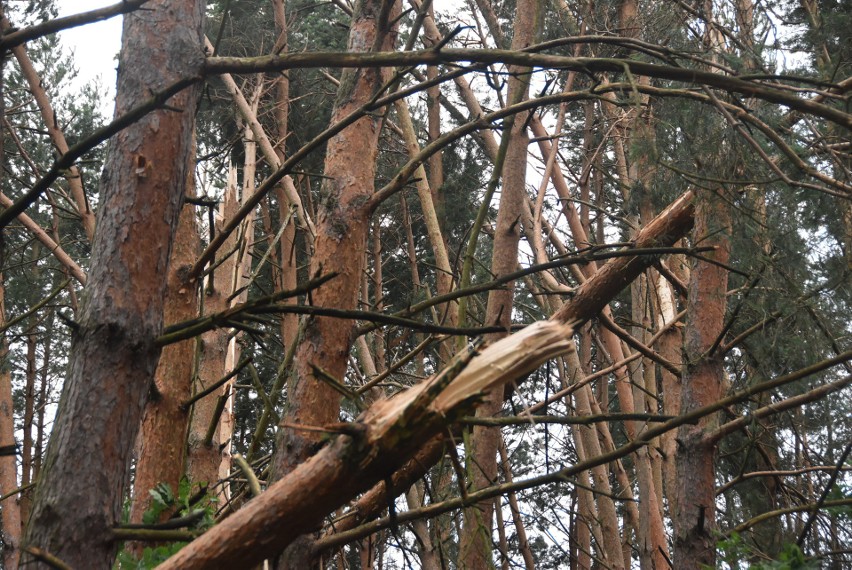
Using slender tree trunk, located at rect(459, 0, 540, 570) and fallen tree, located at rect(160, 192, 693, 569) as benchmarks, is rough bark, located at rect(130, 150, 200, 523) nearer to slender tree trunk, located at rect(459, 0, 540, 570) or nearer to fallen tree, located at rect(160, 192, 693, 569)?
slender tree trunk, located at rect(459, 0, 540, 570)

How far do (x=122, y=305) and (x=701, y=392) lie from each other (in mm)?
3839

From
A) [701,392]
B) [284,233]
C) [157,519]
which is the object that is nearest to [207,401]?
[701,392]

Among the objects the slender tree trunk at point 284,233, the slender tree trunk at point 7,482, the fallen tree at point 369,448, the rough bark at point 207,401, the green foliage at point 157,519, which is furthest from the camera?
the slender tree trunk at point 7,482

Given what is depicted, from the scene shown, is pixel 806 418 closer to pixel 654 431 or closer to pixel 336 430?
pixel 654 431

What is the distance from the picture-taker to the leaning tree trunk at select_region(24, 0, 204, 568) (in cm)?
203

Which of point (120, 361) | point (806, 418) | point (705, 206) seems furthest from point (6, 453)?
point (806, 418)

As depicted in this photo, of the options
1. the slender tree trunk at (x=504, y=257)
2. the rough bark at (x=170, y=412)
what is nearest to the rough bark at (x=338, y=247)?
the rough bark at (x=170, y=412)

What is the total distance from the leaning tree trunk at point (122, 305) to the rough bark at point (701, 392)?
2841 millimetres

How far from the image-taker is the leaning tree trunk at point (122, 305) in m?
2.03

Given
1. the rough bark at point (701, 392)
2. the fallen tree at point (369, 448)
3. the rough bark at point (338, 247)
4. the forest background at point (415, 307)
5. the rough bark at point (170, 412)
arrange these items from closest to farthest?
the fallen tree at point (369, 448), the forest background at point (415, 307), the rough bark at point (338, 247), the rough bark at point (170, 412), the rough bark at point (701, 392)

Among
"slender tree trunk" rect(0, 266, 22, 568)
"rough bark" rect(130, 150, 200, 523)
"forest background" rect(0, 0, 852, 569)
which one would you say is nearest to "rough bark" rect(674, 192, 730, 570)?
"forest background" rect(0, 0, 852, 569)

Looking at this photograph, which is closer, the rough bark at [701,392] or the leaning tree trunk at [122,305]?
the leaning tree trunk at [122,305]

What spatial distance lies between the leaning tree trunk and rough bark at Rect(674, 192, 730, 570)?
284 cm

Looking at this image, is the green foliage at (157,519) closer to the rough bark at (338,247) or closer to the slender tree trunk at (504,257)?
the rough bark at (338,247)
